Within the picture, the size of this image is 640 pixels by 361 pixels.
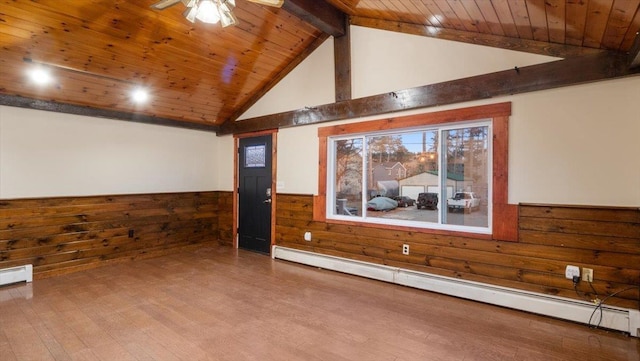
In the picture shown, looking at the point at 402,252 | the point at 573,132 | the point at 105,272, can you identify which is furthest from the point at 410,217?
the point at 105,272

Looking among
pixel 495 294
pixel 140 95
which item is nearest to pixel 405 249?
pixel 495 294

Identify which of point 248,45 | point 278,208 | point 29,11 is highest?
point 248,45

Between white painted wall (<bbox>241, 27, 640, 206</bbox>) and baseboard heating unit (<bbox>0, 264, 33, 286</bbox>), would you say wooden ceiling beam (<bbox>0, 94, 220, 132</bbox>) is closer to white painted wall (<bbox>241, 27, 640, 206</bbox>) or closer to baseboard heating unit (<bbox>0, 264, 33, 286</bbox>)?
baseboard heating unit (<bbox>0, 264, 33, 286</bbox>)

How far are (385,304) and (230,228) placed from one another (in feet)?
12.1

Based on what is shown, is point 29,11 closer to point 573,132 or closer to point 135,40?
point 135,40

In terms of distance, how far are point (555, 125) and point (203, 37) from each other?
395 centimetres

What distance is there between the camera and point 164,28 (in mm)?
3613

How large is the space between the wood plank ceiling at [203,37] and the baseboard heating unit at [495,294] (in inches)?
87.6

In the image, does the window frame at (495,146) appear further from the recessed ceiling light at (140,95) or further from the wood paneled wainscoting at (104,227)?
the wood paneled wainscoting at (104,227)

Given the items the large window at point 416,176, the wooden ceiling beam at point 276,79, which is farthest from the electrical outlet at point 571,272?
the wooden ceiling beam at point 276,79

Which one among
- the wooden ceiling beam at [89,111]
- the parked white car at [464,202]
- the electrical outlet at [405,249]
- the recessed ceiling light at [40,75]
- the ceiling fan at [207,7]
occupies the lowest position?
the electrical outlet at [405,249]

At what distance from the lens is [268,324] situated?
2.86 meters

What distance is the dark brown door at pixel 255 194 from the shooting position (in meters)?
5.48

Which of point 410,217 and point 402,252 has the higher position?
point 410,217
